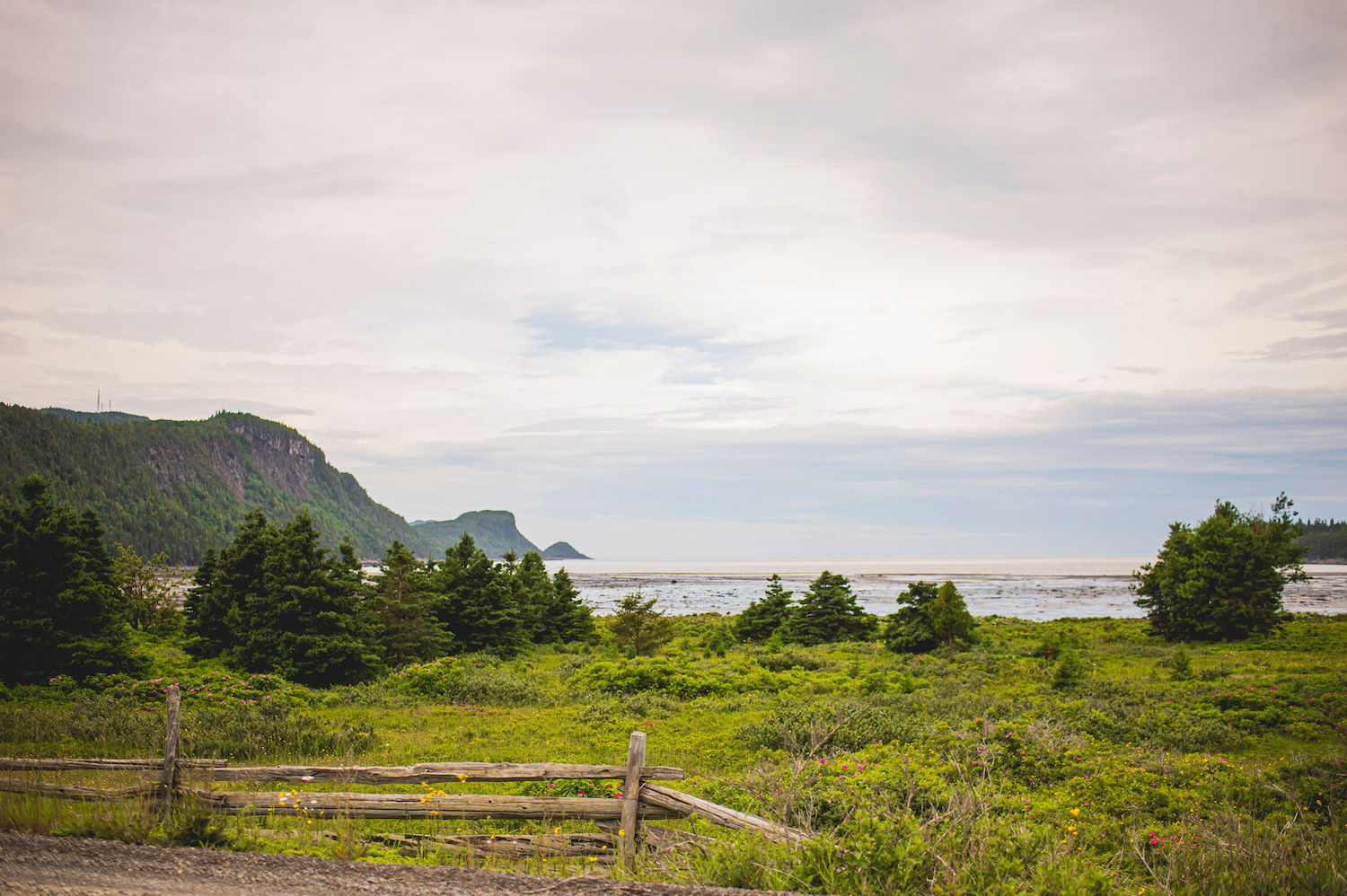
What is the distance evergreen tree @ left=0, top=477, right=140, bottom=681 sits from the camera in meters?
16.6

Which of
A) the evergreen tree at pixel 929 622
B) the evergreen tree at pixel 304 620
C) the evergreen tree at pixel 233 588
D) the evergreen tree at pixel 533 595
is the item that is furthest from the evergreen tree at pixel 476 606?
the evergreen tree at pixel 929 622

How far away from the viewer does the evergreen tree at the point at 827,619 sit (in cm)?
3747

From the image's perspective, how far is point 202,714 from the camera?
1371 centimetres

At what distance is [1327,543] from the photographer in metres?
170

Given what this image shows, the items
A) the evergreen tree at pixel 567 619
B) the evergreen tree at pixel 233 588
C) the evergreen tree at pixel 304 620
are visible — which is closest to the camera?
the evergreen tree at pixel 304 620

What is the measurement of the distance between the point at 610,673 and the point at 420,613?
9.73 metres

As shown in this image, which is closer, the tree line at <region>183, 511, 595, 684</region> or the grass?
the grass

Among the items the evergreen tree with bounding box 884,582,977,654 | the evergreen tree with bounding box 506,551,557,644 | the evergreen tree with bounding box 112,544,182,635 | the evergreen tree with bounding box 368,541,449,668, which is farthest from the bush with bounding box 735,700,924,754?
the evergreen tree with bounding box 112,544,182,635

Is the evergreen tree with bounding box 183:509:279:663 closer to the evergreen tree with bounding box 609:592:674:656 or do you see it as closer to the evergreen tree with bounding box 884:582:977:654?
the evergreen tree with bounding box 609:592:674:656

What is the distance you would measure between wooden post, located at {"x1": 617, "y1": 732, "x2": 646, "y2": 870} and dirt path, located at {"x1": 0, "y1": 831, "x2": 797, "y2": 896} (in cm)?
150

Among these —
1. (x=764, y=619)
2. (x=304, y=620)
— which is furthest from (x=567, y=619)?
(x=304, y=620)

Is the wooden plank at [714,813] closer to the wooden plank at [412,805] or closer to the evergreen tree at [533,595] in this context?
the wooden plank at [412,805]

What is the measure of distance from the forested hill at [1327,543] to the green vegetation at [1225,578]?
176267 millimetres

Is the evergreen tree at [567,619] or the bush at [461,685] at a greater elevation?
the bush at [461,685]
